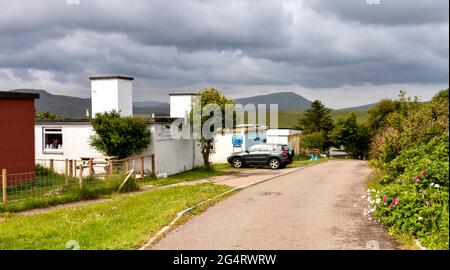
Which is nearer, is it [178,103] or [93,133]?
[93,133]

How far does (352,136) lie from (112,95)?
1638 inches

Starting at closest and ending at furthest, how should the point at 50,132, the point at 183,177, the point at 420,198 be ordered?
the point at 420,198, the point at 183,177, the point at 50,132

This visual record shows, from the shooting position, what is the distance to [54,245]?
30.9 ft

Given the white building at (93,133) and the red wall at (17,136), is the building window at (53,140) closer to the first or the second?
the white building at (93,133)

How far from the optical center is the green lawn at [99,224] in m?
9.61

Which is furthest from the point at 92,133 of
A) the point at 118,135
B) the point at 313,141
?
the point at 313,141

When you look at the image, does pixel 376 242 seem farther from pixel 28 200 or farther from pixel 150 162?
pixel 150 162

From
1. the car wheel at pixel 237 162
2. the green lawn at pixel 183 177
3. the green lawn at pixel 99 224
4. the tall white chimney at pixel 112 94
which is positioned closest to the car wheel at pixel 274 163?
the car wheel at pixel 237 162

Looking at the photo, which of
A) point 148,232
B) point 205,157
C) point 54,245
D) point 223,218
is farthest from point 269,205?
point 205,157

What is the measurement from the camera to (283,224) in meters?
11.3

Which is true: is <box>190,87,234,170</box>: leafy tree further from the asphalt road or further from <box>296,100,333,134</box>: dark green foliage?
<box>296,100,333,134</box>: dark green foliage

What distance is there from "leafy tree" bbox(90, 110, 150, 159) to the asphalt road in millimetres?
8076

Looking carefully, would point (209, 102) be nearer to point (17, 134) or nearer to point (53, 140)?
point (53, 140)

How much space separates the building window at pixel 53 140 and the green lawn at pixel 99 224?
11.5m
